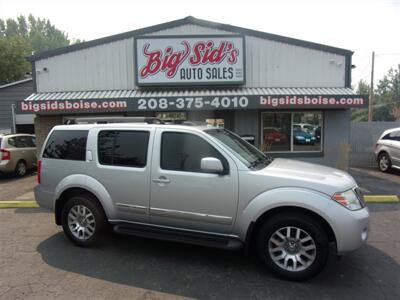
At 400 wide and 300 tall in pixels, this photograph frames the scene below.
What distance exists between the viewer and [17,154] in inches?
437

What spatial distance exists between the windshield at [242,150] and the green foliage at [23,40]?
38799 mm

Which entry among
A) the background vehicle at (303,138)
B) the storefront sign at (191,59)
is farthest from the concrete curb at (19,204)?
the background vehicle at (303,138)

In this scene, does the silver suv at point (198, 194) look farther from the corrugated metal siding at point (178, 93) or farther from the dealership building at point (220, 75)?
the dealership building at point (220, 75)

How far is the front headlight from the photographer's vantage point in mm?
3557

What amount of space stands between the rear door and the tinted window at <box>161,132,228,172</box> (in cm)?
24

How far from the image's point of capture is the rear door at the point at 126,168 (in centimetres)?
424

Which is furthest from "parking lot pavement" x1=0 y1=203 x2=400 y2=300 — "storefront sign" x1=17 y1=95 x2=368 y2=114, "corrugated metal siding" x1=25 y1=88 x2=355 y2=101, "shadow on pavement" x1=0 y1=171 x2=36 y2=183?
"shadow on pavement" x1=0 y1=171 x2=36 y2=183

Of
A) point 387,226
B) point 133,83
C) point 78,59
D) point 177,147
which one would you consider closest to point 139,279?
point 177,147

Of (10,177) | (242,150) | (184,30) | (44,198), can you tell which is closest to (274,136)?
(184,30)

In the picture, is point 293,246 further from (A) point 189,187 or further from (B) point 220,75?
(B) point 220,75

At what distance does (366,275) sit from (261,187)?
1640mm

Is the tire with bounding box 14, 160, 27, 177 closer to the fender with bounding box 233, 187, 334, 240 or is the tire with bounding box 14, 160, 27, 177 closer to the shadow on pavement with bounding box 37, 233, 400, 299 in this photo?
the shadow on pavement with bounding box 37, 233, 400, 299

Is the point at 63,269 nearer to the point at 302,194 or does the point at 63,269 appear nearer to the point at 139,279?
the point at 139,279

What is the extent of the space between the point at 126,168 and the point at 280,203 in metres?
2.10
